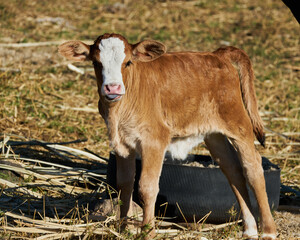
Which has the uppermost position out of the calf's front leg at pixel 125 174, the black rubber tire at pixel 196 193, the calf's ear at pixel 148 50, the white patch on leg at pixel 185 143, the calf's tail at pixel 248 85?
the calf's ear at pixel 148 50

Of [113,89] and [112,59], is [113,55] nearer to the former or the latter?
[112,59]

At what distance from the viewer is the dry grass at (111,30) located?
8.73 meters

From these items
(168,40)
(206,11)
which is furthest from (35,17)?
(206,11)

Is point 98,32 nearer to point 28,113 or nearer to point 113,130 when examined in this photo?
point 28,113

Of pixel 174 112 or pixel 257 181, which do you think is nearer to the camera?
pixel 174 112

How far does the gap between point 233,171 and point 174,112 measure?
3.19ft

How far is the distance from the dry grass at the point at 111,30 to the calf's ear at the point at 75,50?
2.16 meters

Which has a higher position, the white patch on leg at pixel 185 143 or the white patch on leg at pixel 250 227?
the white patch on leg at pixel 185 143

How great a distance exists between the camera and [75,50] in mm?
5035

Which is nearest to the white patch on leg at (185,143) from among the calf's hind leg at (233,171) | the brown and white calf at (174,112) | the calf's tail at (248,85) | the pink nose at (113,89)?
the brown and white calf at (174,112)

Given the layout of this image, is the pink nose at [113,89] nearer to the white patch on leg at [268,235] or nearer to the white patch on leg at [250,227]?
the white patch on leg at [250,227]

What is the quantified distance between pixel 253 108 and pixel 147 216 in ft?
5.51

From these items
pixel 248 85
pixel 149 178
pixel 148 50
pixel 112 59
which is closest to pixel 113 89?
pixel 112 59

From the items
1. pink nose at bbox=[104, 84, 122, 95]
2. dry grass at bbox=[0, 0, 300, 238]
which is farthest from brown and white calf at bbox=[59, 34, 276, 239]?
dry grass at bbox=[0, 0, 300, 238]
